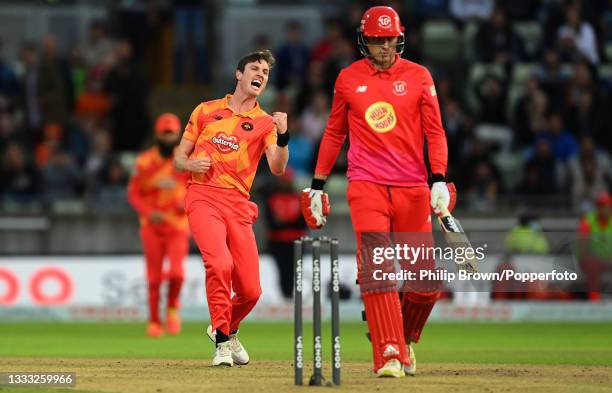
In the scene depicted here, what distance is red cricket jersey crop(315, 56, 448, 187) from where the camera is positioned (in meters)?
10.9

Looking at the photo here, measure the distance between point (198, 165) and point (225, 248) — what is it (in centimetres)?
68

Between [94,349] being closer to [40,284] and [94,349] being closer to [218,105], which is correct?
[218,105]

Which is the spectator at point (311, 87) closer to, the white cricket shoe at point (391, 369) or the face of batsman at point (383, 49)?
the face of batsman at point (383, 49)

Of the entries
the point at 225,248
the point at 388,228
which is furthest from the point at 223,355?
the point at 388,228

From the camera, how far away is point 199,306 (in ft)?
69.3

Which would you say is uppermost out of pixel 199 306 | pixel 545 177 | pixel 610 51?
pixel 610 51

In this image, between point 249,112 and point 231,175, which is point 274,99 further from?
point 231,175

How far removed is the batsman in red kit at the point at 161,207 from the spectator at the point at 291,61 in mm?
6924

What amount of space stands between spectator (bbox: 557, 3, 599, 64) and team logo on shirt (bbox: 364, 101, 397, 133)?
13.5 m

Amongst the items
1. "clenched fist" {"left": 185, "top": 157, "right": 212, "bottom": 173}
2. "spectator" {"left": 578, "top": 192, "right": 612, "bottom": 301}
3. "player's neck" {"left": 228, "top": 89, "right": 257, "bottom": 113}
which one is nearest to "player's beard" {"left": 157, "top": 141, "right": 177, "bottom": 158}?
"spectator" {"left": 578, "top": 192, "right": 612, "bottom": 301}

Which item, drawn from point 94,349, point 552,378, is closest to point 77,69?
point 94,349

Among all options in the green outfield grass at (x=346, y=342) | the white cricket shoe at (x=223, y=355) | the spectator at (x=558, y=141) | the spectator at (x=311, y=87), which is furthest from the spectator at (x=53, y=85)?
the white cricket shoe at (x=223, y=355)

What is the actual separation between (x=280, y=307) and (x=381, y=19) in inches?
410

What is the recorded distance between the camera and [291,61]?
23812 mm
